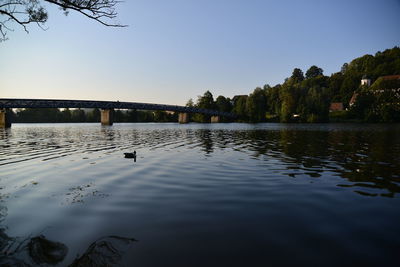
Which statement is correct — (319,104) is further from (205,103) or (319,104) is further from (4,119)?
(4,119)

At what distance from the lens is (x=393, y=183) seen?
10.7m

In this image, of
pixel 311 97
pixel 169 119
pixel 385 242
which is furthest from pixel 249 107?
pixel 385 242

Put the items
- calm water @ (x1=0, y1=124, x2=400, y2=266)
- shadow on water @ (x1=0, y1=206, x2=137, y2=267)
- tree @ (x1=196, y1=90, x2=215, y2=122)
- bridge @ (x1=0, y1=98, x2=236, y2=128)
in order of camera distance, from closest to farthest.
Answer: shadow on water @ (x1=0, y1=206, x2=137, y2=267) → calm water @ (x1=0, y1=124, x2=400, y2=266) → bridge @ (x1=0, y1=98, x2=236, y2=128) → tree @ (x1=196, y1=90, x2=215, y2=122)

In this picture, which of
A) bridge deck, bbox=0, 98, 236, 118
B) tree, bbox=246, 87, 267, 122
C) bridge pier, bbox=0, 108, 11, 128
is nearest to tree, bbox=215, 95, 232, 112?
bridge deck, bbox=0, 98, 236, 118

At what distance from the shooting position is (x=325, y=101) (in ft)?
340

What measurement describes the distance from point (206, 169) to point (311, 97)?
331ft

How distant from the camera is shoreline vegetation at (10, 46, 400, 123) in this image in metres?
102

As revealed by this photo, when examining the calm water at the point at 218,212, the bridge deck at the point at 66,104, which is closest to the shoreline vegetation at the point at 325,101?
the bridge deck at the point at 66,104

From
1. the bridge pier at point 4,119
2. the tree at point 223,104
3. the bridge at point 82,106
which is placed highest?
the tree at point 223,104

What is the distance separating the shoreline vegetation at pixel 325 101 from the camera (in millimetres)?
102312

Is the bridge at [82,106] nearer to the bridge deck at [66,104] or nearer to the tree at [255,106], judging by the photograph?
the bridge deck at [66,104]

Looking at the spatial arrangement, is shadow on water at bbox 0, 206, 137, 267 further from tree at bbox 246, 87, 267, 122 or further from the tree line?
tree at bbox 246, 87, 267, 122

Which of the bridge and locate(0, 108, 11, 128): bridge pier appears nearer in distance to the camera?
locate(0, 108, 11, 128): bridge pier

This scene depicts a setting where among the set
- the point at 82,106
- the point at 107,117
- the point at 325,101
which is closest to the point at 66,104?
the point at 82,106
